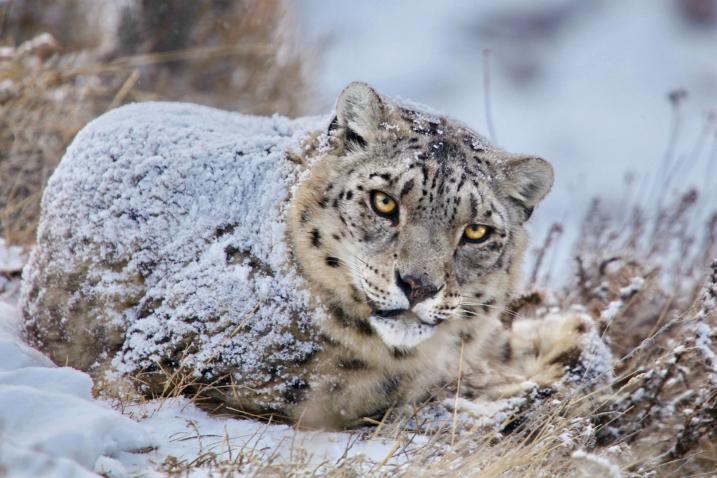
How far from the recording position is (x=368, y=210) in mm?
4254

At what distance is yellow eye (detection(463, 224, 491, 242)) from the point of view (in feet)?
14.3

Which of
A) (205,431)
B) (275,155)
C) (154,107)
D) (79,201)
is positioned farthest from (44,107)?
(205,431)

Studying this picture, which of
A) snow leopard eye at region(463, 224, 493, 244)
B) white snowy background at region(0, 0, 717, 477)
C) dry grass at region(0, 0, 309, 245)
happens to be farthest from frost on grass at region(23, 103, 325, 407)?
white snowy background at region(0, 0, 717, 477)

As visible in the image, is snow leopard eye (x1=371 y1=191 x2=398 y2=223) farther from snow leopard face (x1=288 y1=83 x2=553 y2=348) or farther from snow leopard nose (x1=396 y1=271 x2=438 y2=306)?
snow leopard nose (x1=396 y1=271 x2=438 y2=306)

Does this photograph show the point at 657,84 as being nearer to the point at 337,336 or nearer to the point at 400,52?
the point at 400,52

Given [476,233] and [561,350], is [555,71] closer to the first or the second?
[561,350]

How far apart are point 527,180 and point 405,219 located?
89 cm

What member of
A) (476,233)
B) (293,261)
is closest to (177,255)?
(293,261)

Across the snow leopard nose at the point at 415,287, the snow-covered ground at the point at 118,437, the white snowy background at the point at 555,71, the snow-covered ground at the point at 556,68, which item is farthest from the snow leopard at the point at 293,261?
the snow-covered ground at the point at 556,68

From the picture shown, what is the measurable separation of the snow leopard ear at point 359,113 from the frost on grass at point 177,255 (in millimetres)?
360

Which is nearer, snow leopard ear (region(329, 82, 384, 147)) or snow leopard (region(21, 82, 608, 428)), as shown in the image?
snow leopard (region(21, 82, 608, 428))

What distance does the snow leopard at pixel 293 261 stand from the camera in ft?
13.9

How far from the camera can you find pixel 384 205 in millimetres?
4246

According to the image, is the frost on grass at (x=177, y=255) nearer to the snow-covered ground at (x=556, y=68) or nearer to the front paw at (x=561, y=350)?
the front paw at (x=561, y=350)
